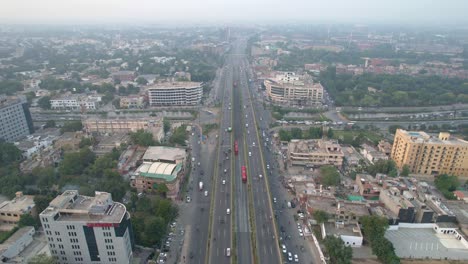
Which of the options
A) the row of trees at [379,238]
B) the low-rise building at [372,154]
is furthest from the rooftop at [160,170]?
the low-rise building at [372,154]

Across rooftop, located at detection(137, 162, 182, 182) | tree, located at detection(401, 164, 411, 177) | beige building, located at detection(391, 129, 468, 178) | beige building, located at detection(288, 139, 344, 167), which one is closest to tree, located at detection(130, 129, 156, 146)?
rooftop, located at detection(137, 162, 182, 182)

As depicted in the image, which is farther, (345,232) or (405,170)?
(405,170)

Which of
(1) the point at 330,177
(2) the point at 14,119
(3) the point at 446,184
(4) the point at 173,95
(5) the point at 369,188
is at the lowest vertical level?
(3) the point at 446,184

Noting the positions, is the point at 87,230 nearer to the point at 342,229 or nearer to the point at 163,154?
Result: the point at 163,154

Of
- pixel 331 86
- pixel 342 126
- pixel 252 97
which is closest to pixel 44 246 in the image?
pixel 342 126

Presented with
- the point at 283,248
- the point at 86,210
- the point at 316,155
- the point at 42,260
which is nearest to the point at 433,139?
the point at 316,155

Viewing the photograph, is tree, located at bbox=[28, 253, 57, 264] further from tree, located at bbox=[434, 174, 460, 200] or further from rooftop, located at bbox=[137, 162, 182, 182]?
tree, located at bbox=[434, 174, 460, 200]
